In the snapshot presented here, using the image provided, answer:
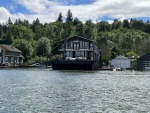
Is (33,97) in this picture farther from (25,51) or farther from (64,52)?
(25,51)

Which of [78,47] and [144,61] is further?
[144,61]

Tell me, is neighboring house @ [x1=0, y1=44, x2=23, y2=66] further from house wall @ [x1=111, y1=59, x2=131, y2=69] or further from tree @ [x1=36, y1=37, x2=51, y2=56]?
house wall @ [x1=111, y1=59, x2=131, y2=69]

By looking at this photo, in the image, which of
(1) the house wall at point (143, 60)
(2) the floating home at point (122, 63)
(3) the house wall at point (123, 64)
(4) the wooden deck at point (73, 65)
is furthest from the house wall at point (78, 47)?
(3) the house wall at point (123, 64)

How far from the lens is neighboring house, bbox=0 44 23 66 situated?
127m

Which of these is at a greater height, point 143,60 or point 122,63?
point 143,60

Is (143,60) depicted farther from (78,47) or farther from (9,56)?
(9,56)

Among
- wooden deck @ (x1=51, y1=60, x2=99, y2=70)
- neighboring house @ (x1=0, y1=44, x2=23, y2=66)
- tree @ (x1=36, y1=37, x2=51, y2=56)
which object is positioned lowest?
wooden deck @ (x1=51, y1=60, x2=99, y2=70)

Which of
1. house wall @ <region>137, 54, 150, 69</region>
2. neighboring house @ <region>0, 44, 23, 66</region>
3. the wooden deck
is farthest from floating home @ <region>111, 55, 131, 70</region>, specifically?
neighboring house @ <region>0, 44, 23, 66</region>

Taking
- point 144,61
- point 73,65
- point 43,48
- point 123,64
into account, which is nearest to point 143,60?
point 144,61

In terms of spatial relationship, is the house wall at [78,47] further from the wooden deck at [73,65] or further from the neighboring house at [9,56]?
the neighboring house at [9,56]

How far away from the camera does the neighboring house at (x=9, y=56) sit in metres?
127

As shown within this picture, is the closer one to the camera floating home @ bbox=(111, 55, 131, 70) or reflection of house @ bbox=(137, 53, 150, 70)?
reflection of house @ bbox=(137, 53, 150, 70)

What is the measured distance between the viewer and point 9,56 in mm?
130625

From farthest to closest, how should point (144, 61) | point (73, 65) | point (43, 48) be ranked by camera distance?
point (43, 48)
point (144, 61)
point (73, 65)
